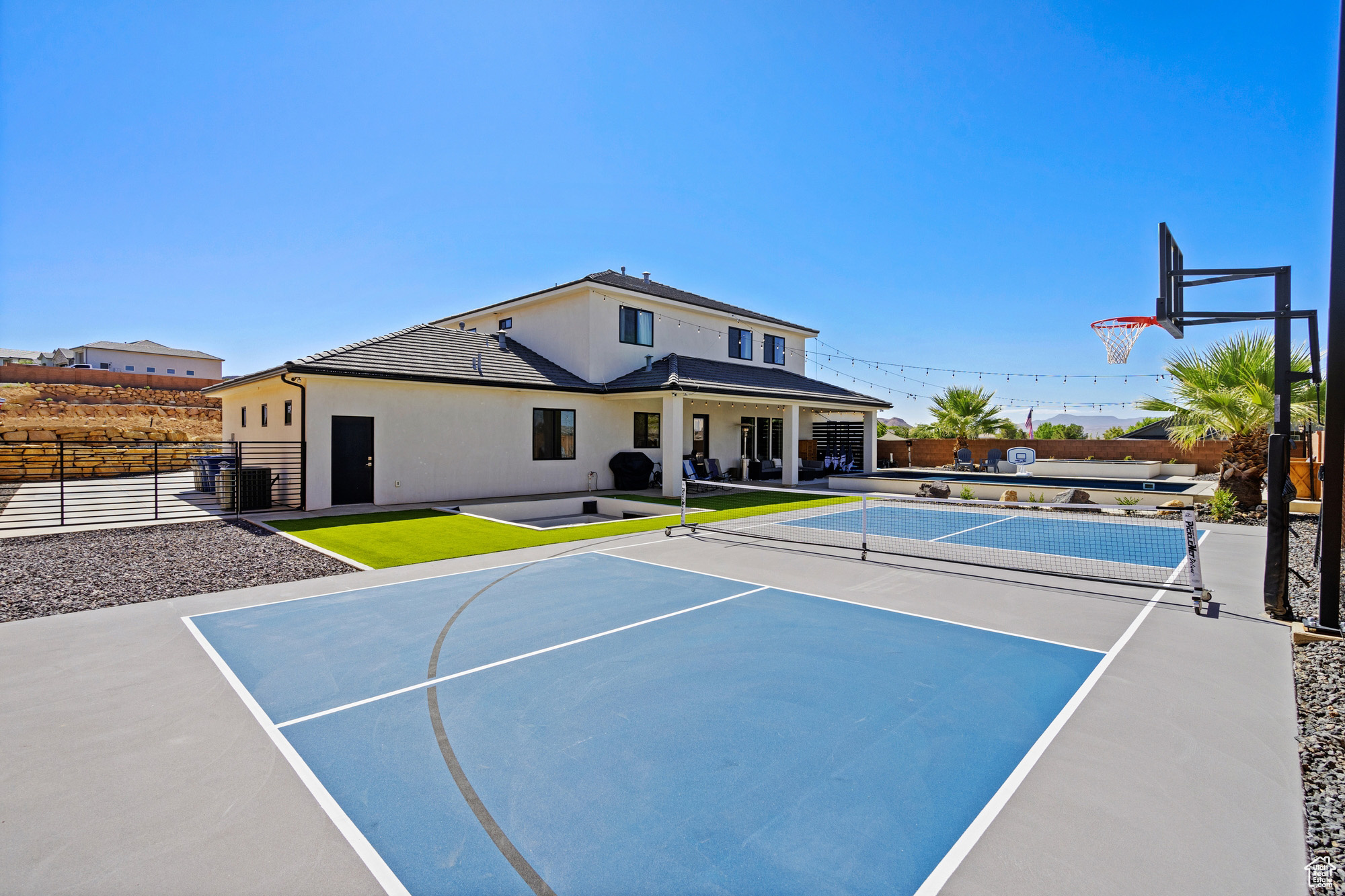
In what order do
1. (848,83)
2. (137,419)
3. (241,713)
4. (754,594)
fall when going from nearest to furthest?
(241,713) → (754,594) → (848,83) → (137,419)

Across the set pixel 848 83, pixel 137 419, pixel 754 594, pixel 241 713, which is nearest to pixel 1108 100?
pixel 848 83

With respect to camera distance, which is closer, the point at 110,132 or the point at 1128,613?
the point at 1128,613

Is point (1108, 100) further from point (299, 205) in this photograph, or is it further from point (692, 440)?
point (299, 205)

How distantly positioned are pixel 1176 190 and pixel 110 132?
24936 mm

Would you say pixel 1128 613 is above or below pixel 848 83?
below

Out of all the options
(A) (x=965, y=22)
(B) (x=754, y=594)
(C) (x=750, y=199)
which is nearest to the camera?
(B) (x=754, y=594)

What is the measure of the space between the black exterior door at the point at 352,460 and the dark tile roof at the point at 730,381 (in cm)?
758

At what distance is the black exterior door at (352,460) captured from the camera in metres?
15.5

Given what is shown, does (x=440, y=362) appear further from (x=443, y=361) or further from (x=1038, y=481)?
(x=1038, y=481)

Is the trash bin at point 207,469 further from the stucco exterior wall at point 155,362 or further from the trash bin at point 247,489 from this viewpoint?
the stucco exterior wall at point 155,362

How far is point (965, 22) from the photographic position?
40.5ft

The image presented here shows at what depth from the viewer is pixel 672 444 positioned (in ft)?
61.8

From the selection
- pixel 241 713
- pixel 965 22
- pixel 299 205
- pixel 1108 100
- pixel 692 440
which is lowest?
pixel 241 713

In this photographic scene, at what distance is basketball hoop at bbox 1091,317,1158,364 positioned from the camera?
12305mm
